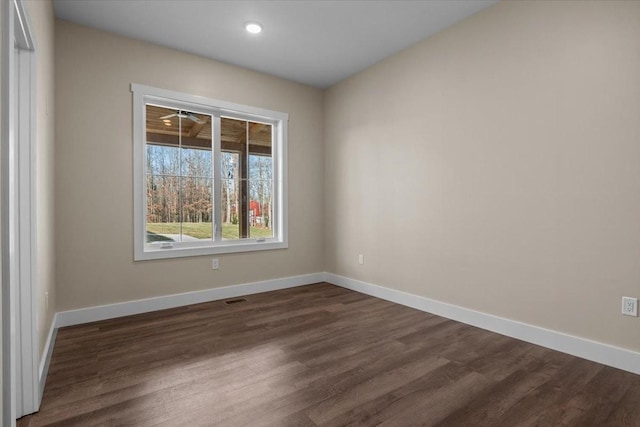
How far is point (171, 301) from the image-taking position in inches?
141

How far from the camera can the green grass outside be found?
11.9 ft

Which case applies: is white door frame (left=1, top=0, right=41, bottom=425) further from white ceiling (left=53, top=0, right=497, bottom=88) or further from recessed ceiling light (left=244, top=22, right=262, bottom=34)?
recessed ceiling light (left=244, top=22, right=262, bottom=34)

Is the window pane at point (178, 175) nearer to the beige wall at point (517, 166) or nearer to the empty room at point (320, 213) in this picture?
the empty room at point (320, 213)

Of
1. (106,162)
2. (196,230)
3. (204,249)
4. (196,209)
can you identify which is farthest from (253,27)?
(204,249)

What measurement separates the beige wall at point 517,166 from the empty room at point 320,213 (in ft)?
0.05

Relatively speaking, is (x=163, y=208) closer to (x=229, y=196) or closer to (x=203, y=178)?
(x=203, y=178)

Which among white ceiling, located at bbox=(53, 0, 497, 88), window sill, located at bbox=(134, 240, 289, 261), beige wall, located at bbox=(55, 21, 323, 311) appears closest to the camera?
white ceiling, located at bbox=(53, 0, 497, 88)

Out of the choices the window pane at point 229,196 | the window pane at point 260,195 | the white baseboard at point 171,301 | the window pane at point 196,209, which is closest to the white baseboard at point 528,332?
the white baseboard at point 171,301

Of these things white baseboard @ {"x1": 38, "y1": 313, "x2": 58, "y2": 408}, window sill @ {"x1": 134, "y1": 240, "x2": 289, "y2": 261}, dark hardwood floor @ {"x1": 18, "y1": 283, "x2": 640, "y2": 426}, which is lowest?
dark hardwood floor @ {"x1": 18, "y1": 283, "x2": 640, "y2": 426}

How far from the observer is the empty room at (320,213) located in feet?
6.02

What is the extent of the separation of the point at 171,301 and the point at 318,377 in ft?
7.09

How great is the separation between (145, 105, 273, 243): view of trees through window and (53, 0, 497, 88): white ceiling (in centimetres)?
79

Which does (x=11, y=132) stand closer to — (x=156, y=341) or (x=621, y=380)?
(x=156, y=341)

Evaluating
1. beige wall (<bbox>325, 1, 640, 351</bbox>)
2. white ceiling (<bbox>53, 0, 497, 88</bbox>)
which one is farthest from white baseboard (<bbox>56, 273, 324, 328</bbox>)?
white ceiling (<bbox>53, 0, 497, 88</bbox>)
